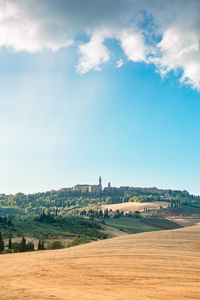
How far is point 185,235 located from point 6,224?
6861 centimetres

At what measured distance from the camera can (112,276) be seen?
1468 centimetres

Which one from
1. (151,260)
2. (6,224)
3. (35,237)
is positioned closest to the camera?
(151,260)

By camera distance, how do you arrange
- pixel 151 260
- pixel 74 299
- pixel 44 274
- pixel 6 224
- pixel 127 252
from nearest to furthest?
pixel 74 299 < pixel 44 274 < pixel 151 260 < pixel 127 252 < pixel 6 224

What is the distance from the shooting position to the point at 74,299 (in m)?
11.0

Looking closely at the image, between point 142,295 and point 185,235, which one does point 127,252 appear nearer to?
point 142,295

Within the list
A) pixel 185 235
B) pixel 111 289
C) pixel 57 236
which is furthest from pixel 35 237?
pixel 111 289

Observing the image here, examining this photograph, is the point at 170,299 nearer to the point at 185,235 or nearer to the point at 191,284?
the point at 191,284

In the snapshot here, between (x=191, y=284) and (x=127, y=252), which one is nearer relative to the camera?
(x=191, y=284)

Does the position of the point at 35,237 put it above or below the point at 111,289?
below

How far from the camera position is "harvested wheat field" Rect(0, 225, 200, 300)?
38.8 ft

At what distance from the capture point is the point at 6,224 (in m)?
80.2

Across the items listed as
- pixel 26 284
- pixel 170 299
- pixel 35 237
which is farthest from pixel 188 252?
pixel 35 237

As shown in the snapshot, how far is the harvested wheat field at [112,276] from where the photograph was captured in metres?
11.8

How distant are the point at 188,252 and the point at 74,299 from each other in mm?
13149
